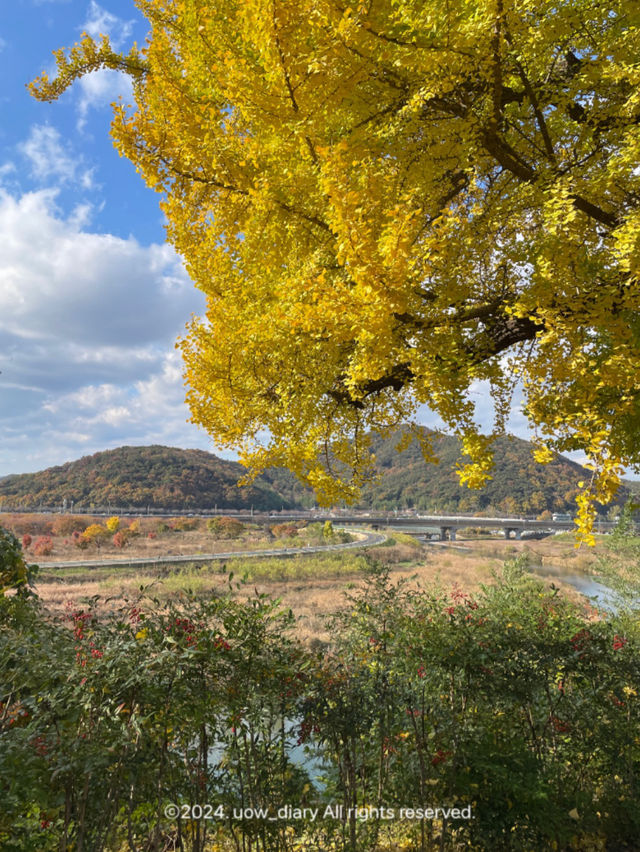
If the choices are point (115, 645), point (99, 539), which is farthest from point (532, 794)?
point (99, 539)

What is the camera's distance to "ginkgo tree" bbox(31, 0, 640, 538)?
259 centimetres

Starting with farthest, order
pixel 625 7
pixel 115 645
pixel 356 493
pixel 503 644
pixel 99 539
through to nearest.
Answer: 1. pixel 99 539
2. pixel 356 493
3. pixel 503 644
4. pixel 625 7
5. pixel 115 645

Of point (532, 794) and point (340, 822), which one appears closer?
point (532, 794)

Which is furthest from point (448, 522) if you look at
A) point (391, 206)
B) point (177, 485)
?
point (391, 206)

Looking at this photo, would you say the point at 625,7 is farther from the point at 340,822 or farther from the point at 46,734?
the point at 340,822

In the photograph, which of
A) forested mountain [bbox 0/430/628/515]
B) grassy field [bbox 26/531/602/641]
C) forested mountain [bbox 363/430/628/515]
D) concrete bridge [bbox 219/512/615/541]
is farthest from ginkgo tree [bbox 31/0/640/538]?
forested mountain [bbox 0/430/628/515]

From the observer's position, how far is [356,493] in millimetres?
4480

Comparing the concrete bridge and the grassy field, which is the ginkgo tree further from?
the concrete bridge

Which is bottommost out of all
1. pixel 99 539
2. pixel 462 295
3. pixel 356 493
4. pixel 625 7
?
pixel 99 539

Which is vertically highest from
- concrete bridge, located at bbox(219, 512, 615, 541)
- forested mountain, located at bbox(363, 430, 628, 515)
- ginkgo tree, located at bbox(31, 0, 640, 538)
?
ginkgo tree, located at bbox(31, 0, 640, 538)

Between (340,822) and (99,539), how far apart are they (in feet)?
130

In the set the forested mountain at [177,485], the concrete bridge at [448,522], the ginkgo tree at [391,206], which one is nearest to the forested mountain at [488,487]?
the forested mountain at [177,485]

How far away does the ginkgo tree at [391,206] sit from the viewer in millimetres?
2586

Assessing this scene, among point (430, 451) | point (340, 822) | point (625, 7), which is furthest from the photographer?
point (430, 451)
